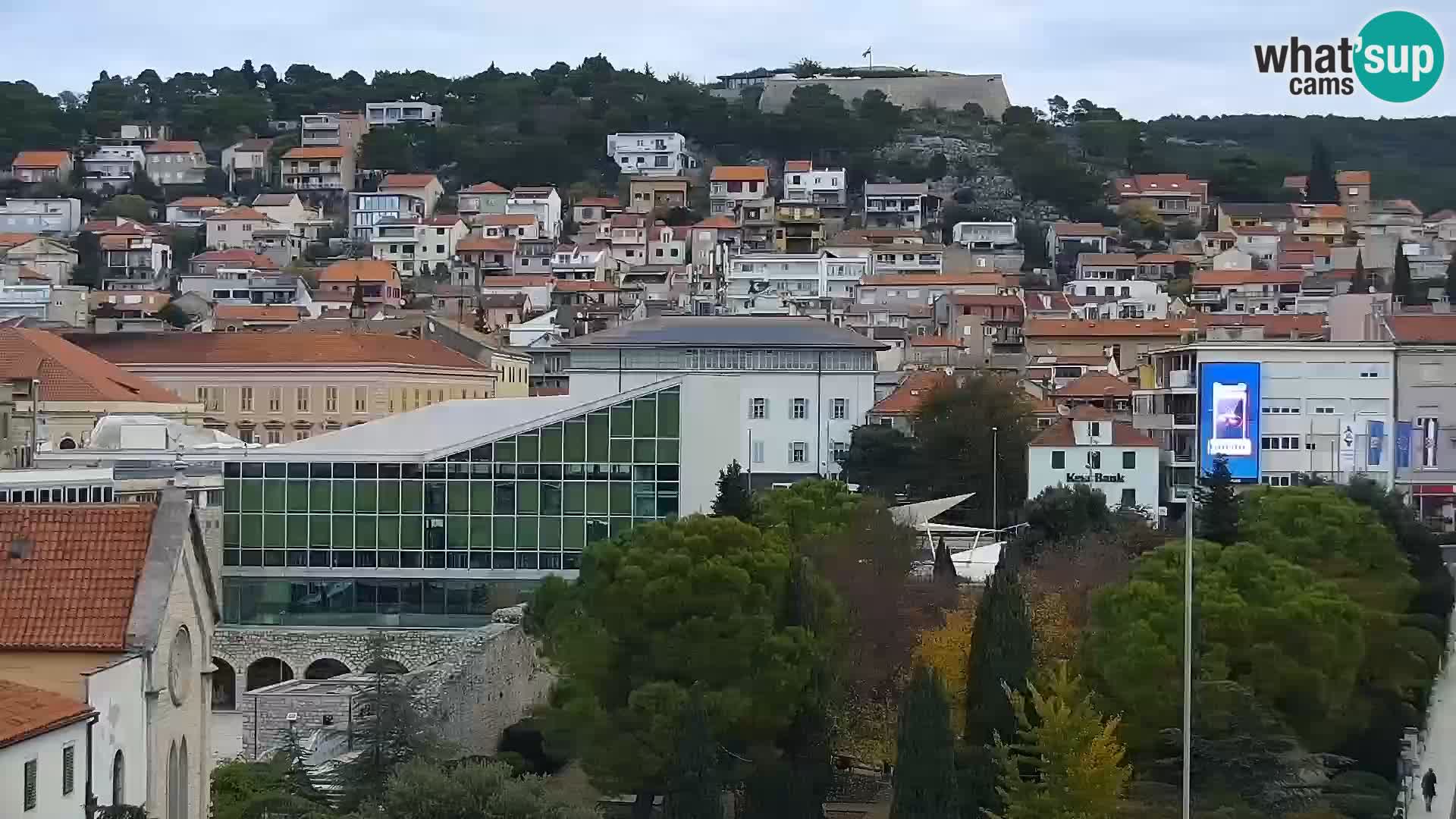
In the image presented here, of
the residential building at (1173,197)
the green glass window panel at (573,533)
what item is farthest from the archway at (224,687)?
A: the residential building at (1173,197)

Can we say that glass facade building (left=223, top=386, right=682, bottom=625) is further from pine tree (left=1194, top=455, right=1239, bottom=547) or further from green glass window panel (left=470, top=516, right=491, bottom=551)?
pine tree (left=1194, top=455, right=1239, bottom=547)

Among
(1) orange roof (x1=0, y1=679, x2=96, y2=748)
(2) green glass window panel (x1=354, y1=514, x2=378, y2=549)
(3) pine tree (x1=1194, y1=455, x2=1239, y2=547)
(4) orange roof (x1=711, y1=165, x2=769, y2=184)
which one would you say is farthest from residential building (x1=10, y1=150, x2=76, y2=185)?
(1) orange roof (x1=0, y1=679, x2=96, y2=748)

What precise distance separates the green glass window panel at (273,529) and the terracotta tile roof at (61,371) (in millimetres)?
13658

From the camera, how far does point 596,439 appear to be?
43.3 metres

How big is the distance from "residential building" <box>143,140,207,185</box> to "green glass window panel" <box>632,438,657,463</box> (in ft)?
354

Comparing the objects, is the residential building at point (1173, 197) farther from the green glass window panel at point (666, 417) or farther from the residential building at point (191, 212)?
the green glass window panel at point (666, 417)

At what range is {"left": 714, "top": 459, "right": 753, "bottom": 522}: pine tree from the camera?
38812 millimetres

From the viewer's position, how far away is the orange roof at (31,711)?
15.4m

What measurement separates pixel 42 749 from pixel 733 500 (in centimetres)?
2364

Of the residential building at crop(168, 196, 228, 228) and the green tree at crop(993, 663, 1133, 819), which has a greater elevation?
the residential building at crop(168, 196, 228, 228)

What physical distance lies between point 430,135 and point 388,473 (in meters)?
114

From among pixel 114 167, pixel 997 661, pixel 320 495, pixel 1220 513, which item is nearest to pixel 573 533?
pixel 320 495

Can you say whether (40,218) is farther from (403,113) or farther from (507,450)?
(507,450)

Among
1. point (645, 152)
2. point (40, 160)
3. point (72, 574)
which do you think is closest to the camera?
point (72, 574)
